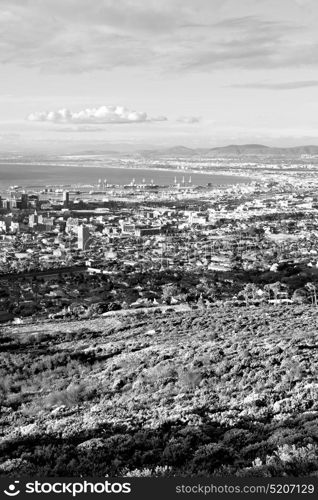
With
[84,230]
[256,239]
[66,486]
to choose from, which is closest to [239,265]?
[256,239]

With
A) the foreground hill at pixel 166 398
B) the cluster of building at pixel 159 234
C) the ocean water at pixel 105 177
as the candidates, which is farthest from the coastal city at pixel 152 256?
the ocean water at pixel 105 177

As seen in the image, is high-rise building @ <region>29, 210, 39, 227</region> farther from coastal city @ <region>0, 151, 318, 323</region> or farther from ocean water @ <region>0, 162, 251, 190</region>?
ocean water @ <region>0, 162, 251, 190</region>

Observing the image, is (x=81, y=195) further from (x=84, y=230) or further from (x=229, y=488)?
(x=229, y=488)

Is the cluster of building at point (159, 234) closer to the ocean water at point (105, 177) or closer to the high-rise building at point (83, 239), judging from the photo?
the high-rise building at point (83, 239)

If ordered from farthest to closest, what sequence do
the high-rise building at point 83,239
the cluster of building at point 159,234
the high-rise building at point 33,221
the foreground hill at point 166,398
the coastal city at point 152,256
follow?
the high-rise building at point 33,221 → the high-rise building at point 83,239 → the cluster of building at point 159,234 → the coastal city at point 152,256 → the foreground hill at point 166,398

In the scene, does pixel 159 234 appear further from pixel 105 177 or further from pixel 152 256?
pixel 105 177

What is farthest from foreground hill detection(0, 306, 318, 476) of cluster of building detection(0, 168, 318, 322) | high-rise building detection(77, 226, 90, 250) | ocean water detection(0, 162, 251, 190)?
ocean water detection(0, 162, 251, 190)
